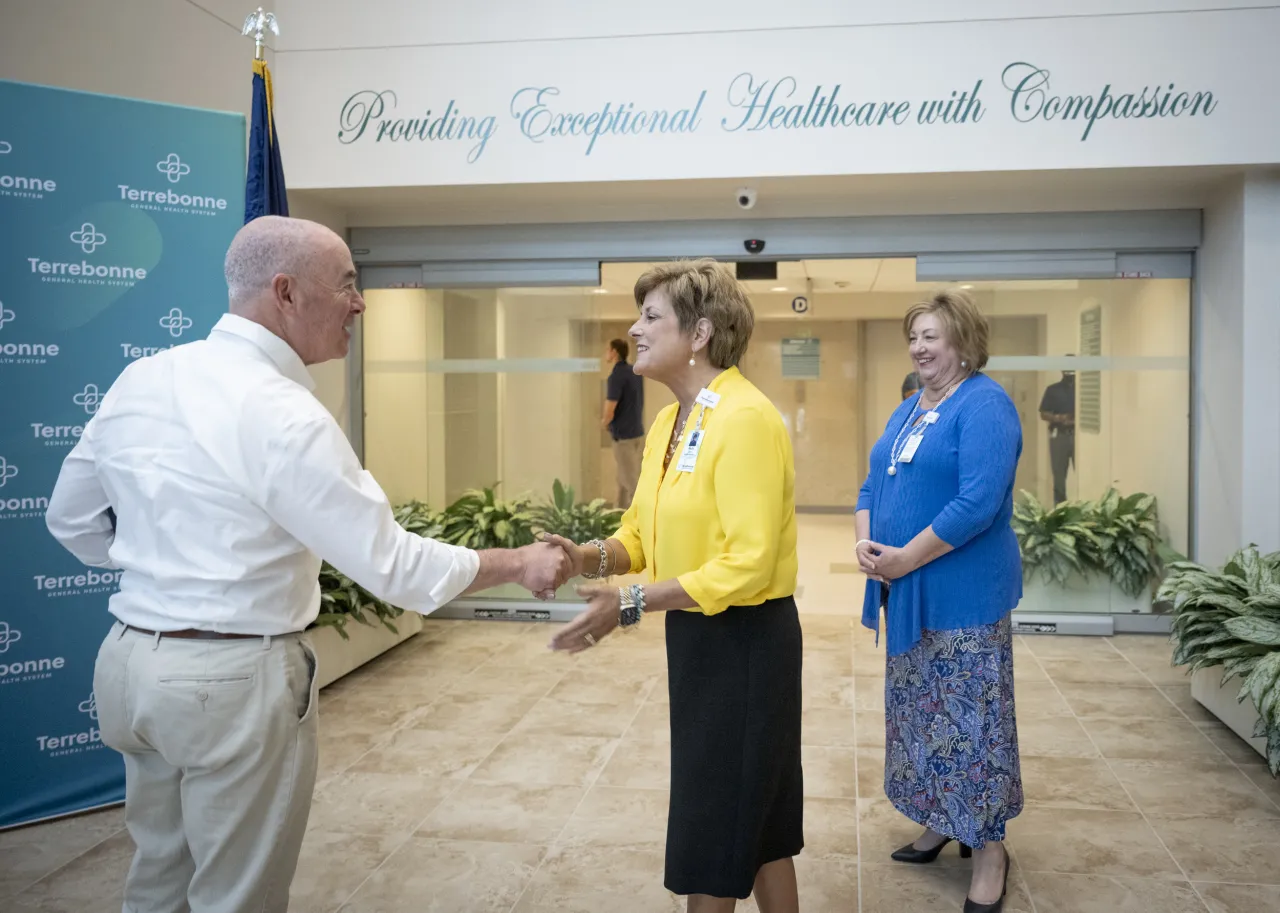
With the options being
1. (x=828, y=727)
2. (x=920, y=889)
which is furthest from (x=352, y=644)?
(x=920, y=889)

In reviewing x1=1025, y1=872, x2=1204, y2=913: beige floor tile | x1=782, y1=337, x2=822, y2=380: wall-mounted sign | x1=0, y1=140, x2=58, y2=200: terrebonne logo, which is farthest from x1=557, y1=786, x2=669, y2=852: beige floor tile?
x1=782, y1=337, x2=822, y2=380: wall-mounted sign

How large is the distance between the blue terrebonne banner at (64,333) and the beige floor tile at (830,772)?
2.79 metres

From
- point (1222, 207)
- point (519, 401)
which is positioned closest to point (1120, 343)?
point (1222, 207)

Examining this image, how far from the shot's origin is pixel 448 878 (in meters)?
3.46

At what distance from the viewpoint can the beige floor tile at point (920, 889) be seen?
3.25 meters

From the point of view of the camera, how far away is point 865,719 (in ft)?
17.1

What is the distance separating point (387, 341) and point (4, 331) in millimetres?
4128

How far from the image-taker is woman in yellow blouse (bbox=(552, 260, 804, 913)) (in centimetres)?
227

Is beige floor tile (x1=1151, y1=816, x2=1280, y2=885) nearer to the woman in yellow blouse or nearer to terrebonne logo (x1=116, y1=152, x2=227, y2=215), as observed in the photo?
the woman in yellow blouse

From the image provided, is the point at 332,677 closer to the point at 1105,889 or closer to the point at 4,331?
the point at 4,331

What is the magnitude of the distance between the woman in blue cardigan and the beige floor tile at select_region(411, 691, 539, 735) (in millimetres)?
2429

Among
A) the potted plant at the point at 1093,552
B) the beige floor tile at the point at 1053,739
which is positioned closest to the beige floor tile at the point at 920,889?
the beige floor tile at the point at 1053,739

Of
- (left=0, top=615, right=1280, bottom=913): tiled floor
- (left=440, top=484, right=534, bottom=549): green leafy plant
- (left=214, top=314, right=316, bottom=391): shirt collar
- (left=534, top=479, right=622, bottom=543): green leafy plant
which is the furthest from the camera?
(left=534, top=479, right=622, bottom=543): green leafy plant

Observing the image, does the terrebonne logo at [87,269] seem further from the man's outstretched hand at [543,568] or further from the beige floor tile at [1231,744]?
the beige floor tile at [1231,744]
